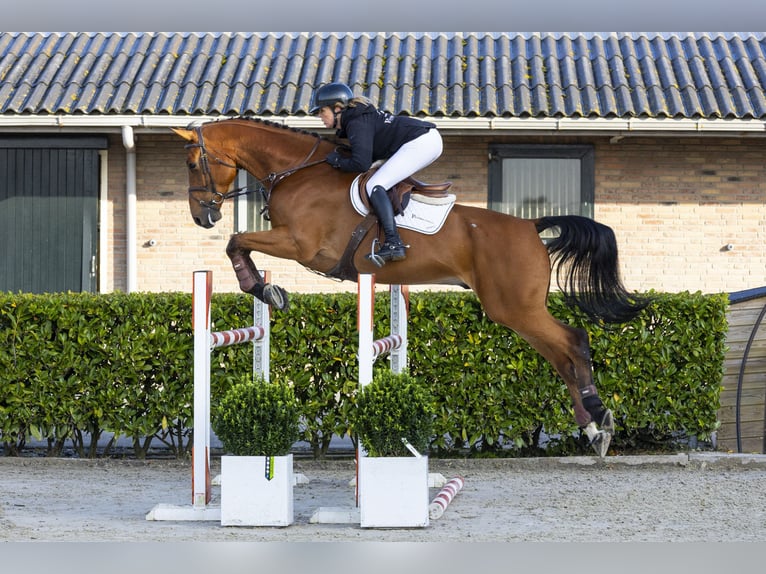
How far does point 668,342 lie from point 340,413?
277 cm

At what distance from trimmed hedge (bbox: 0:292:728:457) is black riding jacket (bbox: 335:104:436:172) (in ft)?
6.96

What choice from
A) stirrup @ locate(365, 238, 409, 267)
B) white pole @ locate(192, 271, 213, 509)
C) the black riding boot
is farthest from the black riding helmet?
white pole @ locate(192, 271, 213, 509)

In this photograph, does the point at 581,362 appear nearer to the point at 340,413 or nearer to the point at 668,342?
the point at 668,342

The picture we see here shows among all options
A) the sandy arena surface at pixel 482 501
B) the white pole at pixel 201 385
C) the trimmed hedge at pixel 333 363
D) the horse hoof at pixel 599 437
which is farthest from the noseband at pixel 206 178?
the horse hoof at pixel 599 437

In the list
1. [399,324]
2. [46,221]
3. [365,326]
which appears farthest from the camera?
[46,221]

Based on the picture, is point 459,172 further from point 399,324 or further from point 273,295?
point 273,295

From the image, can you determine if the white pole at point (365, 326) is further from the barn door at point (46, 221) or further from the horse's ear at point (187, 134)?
the barn door at point (46, 221)

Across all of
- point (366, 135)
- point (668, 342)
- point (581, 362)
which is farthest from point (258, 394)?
point (668, 342)

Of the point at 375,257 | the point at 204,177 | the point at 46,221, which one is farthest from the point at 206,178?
the point at 46,221

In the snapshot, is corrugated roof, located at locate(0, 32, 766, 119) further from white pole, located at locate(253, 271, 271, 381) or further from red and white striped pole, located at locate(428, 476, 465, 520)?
red and white striped pole, located at locate(428, 476, 465, 520)

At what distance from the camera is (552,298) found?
336 inches

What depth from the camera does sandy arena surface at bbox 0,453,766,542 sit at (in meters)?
5.88

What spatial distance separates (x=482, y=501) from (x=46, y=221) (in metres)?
7.69

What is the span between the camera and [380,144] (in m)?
6.75
